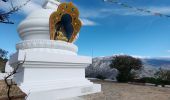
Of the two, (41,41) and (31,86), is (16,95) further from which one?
(41,41)

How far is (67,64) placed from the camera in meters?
9.71

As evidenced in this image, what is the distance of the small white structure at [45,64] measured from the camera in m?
8.25

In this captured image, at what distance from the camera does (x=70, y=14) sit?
10.9 meters

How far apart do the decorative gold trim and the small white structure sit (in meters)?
0.33

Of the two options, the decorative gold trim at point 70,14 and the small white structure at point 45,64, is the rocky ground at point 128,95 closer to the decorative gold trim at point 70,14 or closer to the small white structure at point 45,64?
the small white structure at point 45,64

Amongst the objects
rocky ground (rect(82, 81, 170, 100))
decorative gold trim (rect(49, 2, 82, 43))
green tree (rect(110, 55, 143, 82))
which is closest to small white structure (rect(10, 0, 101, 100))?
decorative gold trim (rect(49, 2, 82, 43))

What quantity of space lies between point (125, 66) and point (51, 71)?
1217cm

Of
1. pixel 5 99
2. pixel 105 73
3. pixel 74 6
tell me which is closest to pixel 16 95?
pixel 5 99

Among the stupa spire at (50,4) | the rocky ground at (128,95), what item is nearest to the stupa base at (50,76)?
the rocky ground at (128,95)

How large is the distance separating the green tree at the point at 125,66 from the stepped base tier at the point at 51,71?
9.84m

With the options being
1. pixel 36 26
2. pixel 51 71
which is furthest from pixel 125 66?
pixel 51 71

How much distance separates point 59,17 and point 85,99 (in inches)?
166

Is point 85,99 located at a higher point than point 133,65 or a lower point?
lower

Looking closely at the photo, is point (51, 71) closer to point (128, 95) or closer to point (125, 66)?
point (128, 95)
